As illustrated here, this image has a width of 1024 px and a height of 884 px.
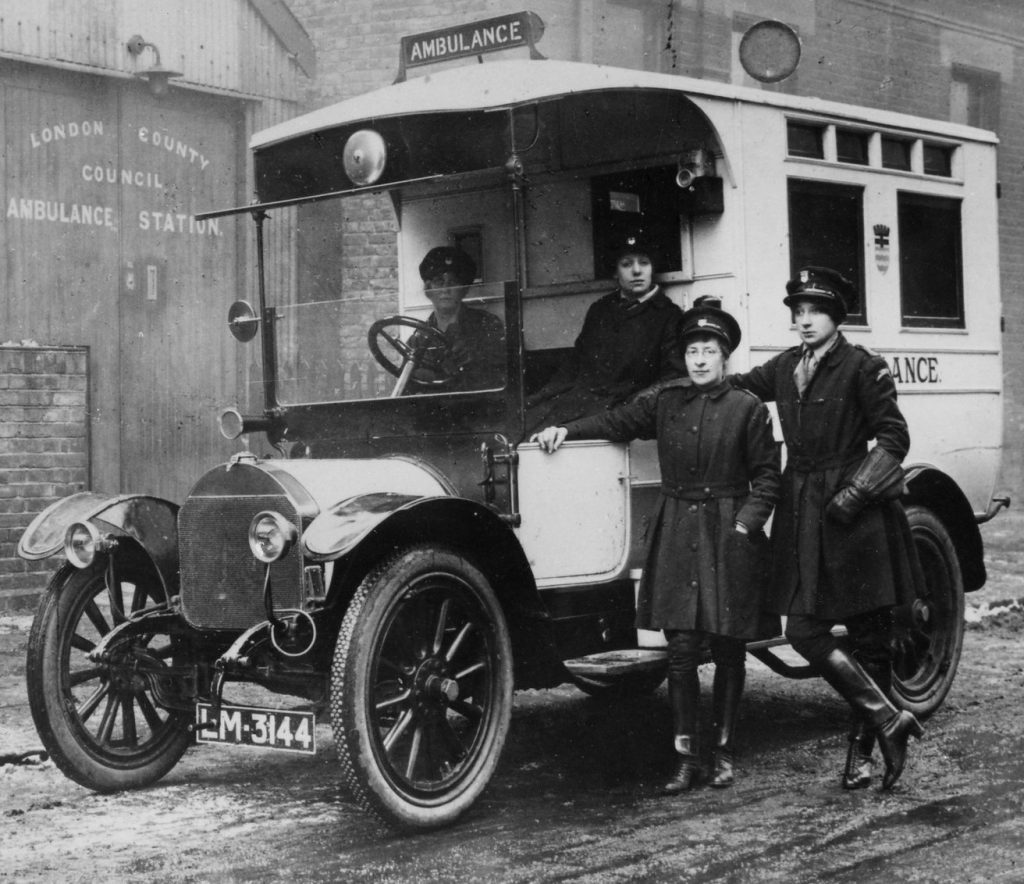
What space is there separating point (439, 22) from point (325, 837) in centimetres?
890

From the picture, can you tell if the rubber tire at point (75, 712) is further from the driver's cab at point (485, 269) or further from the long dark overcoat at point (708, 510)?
the long dark overcoat at point (708, 510)

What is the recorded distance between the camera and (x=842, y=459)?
5676mm

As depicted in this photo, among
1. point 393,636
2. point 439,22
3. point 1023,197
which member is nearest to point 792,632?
point 393,636

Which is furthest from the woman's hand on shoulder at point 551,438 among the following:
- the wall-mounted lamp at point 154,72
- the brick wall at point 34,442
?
the wall-mounted lamp at point 154,72

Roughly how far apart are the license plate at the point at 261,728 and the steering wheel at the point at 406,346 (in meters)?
1.46

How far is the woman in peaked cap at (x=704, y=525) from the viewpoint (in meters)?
5.55

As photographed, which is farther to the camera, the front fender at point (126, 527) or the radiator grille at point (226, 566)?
the front fender at point (126, 527)

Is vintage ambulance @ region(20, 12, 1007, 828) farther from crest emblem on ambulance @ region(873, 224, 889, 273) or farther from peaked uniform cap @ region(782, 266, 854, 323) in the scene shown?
peaked uniform cap @ region(782, 266, 854, 323)

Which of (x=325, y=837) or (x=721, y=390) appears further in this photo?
(x=721, y=390)

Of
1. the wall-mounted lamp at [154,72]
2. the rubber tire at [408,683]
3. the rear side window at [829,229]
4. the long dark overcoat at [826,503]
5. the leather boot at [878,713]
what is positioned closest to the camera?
the rubber tire at [408,683]

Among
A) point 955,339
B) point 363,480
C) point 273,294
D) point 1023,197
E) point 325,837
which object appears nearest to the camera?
point 325,837

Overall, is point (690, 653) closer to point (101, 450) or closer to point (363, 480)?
point (363, 480)

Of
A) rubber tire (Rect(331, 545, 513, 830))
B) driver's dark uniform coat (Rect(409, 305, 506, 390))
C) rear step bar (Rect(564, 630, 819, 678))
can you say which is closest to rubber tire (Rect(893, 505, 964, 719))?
rear step bar (Rect(564, 630, 819, 678))

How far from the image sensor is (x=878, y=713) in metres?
5.52
